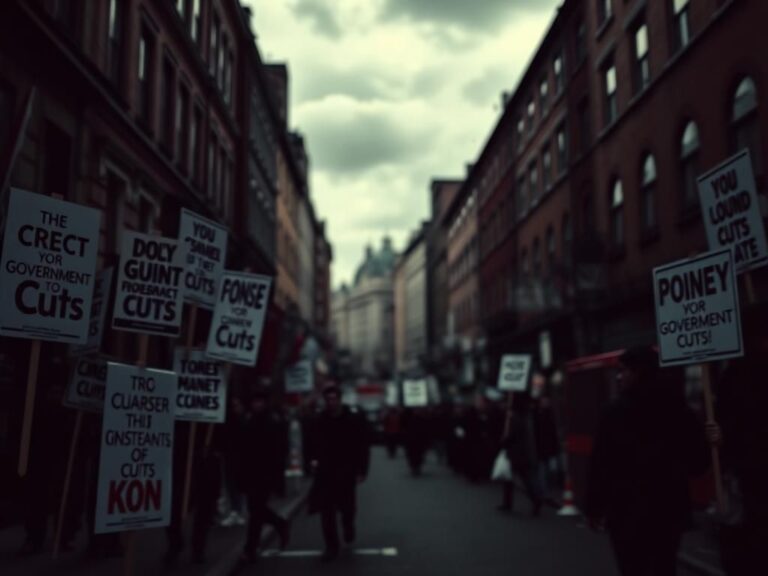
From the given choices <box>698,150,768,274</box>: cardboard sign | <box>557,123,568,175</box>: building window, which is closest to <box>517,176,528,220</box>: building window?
<box>557,123,568,175</box>: building window

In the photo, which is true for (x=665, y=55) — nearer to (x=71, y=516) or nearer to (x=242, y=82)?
(x=71, y=516)

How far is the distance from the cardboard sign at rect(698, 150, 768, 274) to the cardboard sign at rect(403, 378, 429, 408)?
964 inches

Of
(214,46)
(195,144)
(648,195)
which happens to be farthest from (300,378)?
Answer: (214,46)

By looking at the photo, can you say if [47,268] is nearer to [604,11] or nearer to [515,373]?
[515,373]

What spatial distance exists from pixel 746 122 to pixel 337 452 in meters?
10.1

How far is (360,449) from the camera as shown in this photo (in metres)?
11.6

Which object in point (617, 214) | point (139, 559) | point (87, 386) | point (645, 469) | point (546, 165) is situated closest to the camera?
point (645, 469)

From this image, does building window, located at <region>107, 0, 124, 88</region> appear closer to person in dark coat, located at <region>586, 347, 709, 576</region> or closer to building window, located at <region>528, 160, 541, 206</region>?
person in dark coat, located at <region>586, 347, 709, 576</region>

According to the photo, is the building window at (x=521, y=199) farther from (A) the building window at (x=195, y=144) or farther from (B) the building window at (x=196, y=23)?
(B) the building window at (x=196, y=23)

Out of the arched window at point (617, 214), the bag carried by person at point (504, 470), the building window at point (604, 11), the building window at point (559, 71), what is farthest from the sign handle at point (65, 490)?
the building window at point (559, 71)

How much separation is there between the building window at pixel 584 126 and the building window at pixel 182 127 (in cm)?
1154

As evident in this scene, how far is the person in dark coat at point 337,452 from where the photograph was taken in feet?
37.7

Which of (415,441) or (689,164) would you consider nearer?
(689,164)

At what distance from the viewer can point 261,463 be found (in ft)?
37.2
